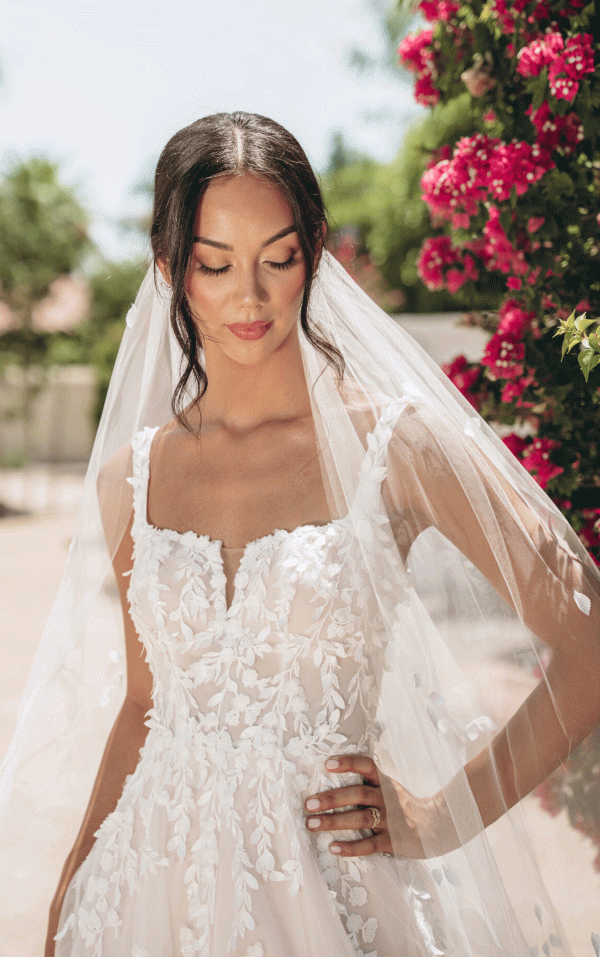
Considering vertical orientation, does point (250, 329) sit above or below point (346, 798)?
above

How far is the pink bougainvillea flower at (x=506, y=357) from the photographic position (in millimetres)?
2256

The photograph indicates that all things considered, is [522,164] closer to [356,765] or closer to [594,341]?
[594,341]

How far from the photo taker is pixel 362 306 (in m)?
1.74

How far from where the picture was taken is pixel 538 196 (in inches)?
85.1

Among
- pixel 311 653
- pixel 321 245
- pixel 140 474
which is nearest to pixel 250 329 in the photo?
pixel 321 245

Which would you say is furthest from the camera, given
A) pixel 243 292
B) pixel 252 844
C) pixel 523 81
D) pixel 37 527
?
→ pixel 37 527

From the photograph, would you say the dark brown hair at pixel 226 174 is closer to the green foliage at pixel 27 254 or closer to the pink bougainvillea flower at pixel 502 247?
the pink bougainvillea flower at pixel 502 247

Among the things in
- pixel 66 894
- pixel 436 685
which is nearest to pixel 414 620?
pixel 436 685

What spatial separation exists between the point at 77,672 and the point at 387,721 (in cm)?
66

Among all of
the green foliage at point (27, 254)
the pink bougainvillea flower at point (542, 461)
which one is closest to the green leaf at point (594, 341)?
the pink bougainvillea flower at point (542, 461)

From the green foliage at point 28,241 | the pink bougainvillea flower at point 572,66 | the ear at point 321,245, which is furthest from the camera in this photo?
the green foliage at point 28,241

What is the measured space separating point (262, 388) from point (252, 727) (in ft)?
2.17

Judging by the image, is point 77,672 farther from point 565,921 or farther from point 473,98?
point 473,98

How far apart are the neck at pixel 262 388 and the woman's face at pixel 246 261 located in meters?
0.10
